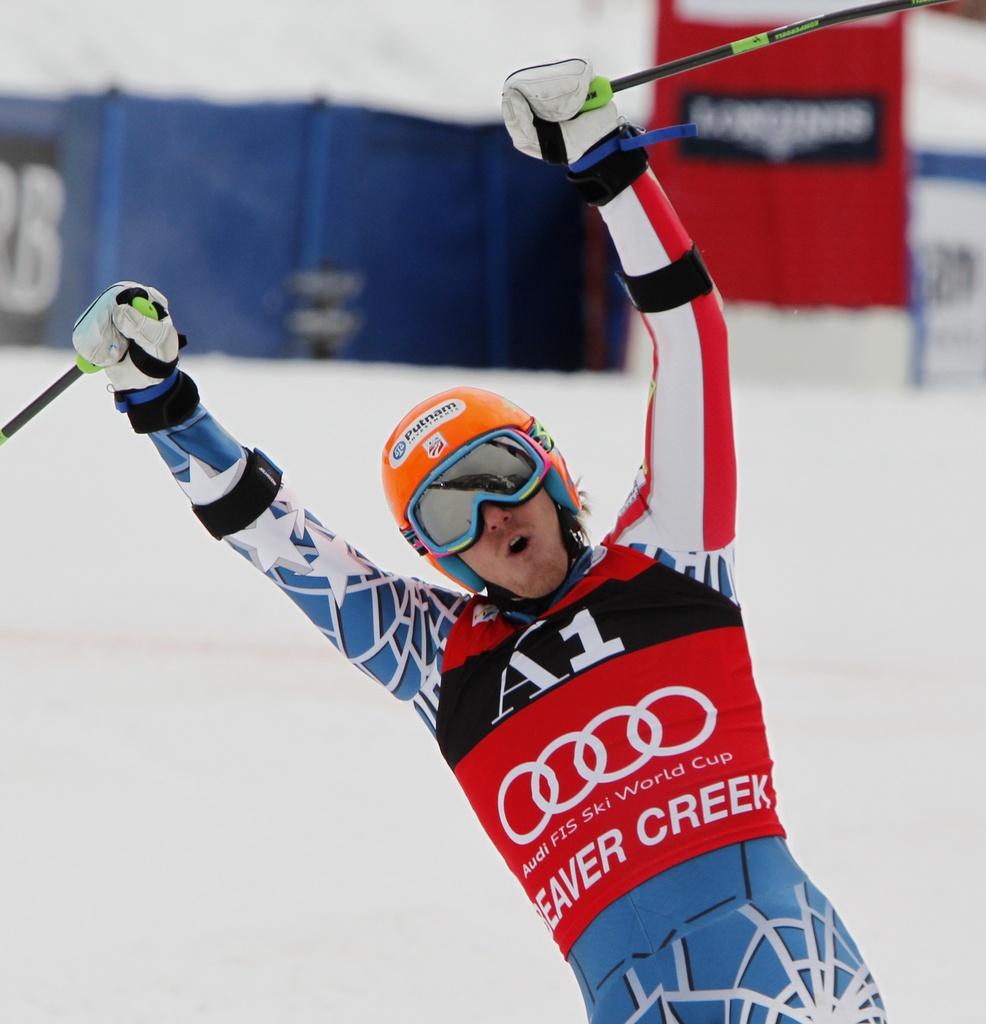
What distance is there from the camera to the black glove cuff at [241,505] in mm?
2529

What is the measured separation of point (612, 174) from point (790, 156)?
23.7 ft

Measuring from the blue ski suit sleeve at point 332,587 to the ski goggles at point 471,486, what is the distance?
5.1 inches

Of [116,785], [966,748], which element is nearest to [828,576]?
[966,748]

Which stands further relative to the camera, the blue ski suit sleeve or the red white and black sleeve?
the blue ski suit sleeve

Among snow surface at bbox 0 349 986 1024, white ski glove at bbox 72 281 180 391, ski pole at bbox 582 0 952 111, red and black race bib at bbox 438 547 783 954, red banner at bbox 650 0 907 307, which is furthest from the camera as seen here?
red banner at bbox 650 0 907 307

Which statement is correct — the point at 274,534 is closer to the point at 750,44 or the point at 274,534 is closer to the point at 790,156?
the point at 750,44

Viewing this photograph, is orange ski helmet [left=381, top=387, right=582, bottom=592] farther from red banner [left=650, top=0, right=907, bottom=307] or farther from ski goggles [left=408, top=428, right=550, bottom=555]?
red banner [left=650, top=0, right=907, bottom=307]

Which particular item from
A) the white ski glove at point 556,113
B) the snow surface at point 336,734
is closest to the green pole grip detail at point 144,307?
the white ski glove at point 556,113

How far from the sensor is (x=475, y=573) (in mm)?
2492

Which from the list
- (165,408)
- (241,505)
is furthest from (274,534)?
(165,408)

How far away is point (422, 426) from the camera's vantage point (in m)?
2.48

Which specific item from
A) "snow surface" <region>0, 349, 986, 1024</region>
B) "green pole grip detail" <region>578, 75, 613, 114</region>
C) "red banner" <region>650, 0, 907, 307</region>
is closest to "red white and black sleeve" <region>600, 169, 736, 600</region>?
"green pole grip detail" <region>578, 75, 613, 114</region>

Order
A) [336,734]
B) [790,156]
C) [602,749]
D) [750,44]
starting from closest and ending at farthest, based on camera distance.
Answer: [602,749]
[750,44]
[336,734]
[790,156]

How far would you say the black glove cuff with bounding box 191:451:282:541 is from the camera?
2.53m
